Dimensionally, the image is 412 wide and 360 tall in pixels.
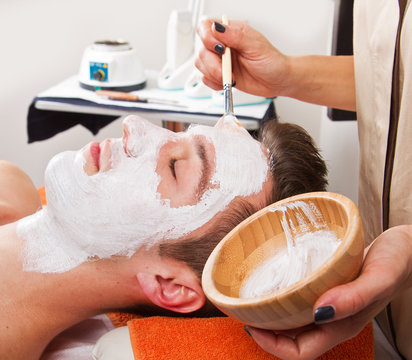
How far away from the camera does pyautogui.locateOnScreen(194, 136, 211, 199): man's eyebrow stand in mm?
973

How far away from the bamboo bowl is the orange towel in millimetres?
176

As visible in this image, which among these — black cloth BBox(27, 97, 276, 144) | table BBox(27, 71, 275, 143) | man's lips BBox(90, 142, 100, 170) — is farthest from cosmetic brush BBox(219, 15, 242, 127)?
black cloth BBox(27, 97, 276, 144)

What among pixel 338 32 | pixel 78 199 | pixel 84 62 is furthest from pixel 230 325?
pixel 84 62

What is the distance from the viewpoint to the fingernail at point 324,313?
0.63 m

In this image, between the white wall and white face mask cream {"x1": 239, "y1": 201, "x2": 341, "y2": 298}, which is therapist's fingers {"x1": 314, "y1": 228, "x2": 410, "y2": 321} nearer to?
white face mask cream {"x1": 239, "y1": 201, "x2": 341, "y2": 298}

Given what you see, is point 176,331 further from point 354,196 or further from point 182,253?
point 354,196

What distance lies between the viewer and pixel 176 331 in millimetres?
972

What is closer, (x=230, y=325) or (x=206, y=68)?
(x=230, y=325)

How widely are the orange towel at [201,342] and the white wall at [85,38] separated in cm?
134

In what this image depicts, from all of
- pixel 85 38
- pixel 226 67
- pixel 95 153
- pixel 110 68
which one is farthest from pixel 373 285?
pixel 85 38

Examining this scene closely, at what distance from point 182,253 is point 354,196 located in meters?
1.30

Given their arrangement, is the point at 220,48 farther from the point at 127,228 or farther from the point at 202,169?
the point at 127,228

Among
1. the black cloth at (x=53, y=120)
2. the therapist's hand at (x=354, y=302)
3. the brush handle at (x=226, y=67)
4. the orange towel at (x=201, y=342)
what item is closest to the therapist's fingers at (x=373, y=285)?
the therapist's hand at (x=354, y=302)

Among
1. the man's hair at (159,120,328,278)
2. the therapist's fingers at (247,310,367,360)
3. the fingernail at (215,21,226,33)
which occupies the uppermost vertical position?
the fingernail at (215,21,226,33)
